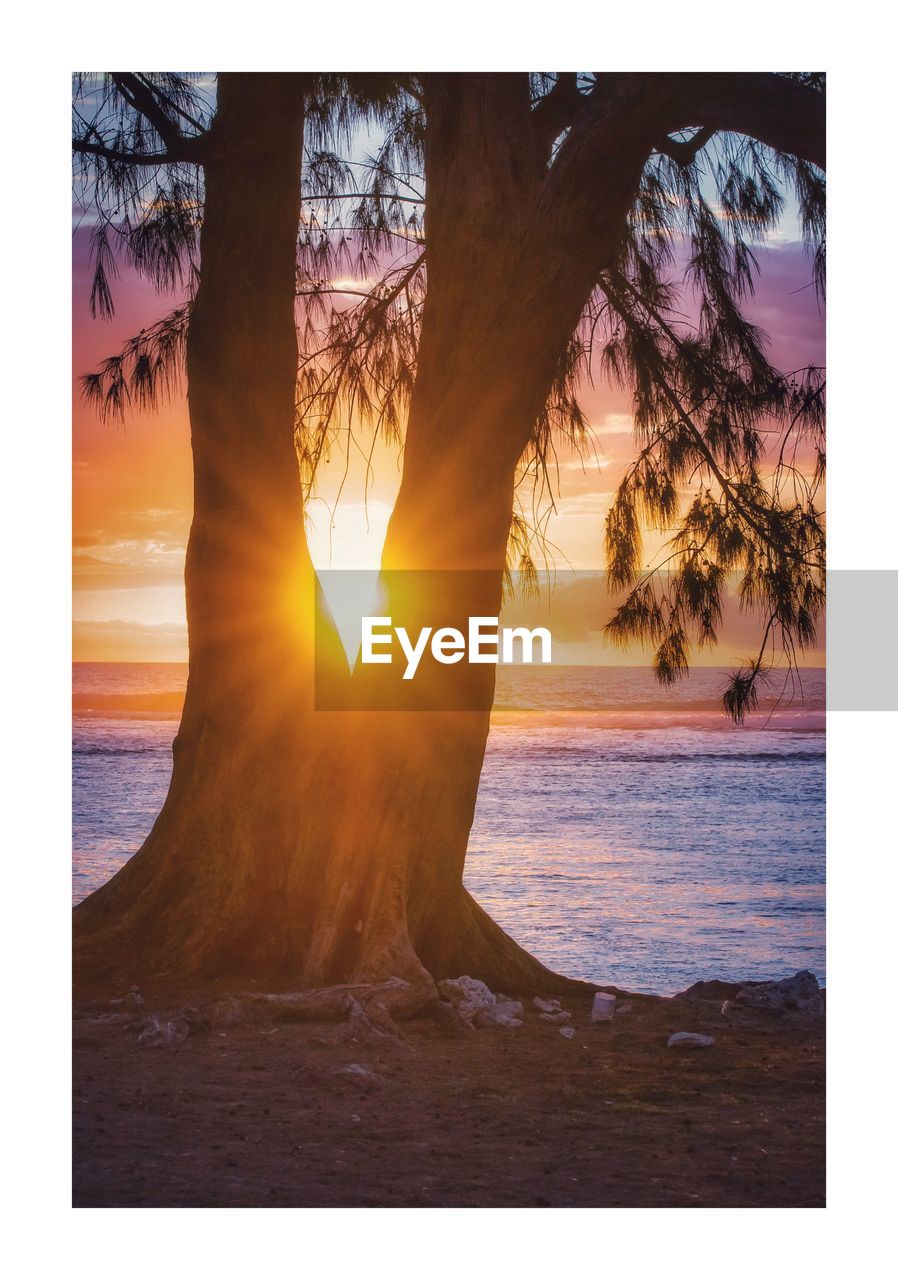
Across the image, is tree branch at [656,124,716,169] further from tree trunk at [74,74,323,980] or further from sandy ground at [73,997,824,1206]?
sandy ground at [73,997,824,1206]

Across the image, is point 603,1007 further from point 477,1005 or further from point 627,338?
point 627,338

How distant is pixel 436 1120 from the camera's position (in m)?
3.21

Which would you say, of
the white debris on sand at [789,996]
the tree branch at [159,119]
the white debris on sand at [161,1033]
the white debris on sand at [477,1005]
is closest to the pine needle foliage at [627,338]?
the tree branch at [159,119]

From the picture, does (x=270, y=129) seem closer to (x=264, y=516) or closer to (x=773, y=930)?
(x=264, y=516)

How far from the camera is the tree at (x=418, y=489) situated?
3773 mm

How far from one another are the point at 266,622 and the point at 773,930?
4.74 m

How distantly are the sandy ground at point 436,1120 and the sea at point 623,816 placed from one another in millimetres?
1084

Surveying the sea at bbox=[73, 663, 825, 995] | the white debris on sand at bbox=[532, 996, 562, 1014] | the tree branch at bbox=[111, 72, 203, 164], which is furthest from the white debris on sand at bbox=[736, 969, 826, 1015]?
the tree branch at bbox=[111, 72, 203, 164]

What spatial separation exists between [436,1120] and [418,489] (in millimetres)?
1698

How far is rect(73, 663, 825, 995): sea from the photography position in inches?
280

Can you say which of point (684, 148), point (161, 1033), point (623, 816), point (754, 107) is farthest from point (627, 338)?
point (623, 816)

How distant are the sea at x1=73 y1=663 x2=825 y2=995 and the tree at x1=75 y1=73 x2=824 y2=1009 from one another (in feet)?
1.58

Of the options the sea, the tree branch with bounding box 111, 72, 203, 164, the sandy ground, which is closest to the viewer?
the sandy ground

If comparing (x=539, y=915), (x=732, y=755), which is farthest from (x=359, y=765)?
(x=732, y=755)
